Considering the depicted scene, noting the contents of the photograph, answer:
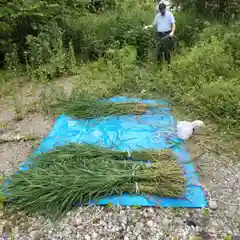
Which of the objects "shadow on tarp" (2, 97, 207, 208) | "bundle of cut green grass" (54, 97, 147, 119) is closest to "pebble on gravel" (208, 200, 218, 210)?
"shadow on tarp" (2, 97, 207, 208)

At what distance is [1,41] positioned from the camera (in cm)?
699

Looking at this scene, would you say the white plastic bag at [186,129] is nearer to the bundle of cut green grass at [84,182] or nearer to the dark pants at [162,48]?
the bundle of cut green grass at [84,182]

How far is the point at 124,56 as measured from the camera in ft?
21.7

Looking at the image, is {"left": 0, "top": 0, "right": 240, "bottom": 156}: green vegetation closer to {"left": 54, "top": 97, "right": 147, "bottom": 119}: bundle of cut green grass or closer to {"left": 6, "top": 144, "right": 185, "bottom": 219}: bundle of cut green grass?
{"left": 54, "top": 97, "right": 147, "bottom": 119}: bundle of cut green grass

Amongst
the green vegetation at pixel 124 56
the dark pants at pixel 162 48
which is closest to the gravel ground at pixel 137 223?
the green vegetation at pixel 124 56

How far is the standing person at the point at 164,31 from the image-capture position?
653 cm

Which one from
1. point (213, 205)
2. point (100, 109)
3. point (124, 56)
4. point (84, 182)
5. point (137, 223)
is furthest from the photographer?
point (124, 56)

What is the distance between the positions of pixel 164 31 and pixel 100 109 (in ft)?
9.05

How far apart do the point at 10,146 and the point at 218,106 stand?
3068mm

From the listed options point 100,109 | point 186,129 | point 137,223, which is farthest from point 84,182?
point 100,109

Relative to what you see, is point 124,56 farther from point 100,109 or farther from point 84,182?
point 84,182

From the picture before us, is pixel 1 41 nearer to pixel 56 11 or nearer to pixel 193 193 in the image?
pixel 56 11

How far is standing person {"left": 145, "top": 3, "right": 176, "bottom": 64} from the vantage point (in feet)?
21.4

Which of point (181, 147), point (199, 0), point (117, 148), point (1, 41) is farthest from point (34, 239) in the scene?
point (199, 0)
